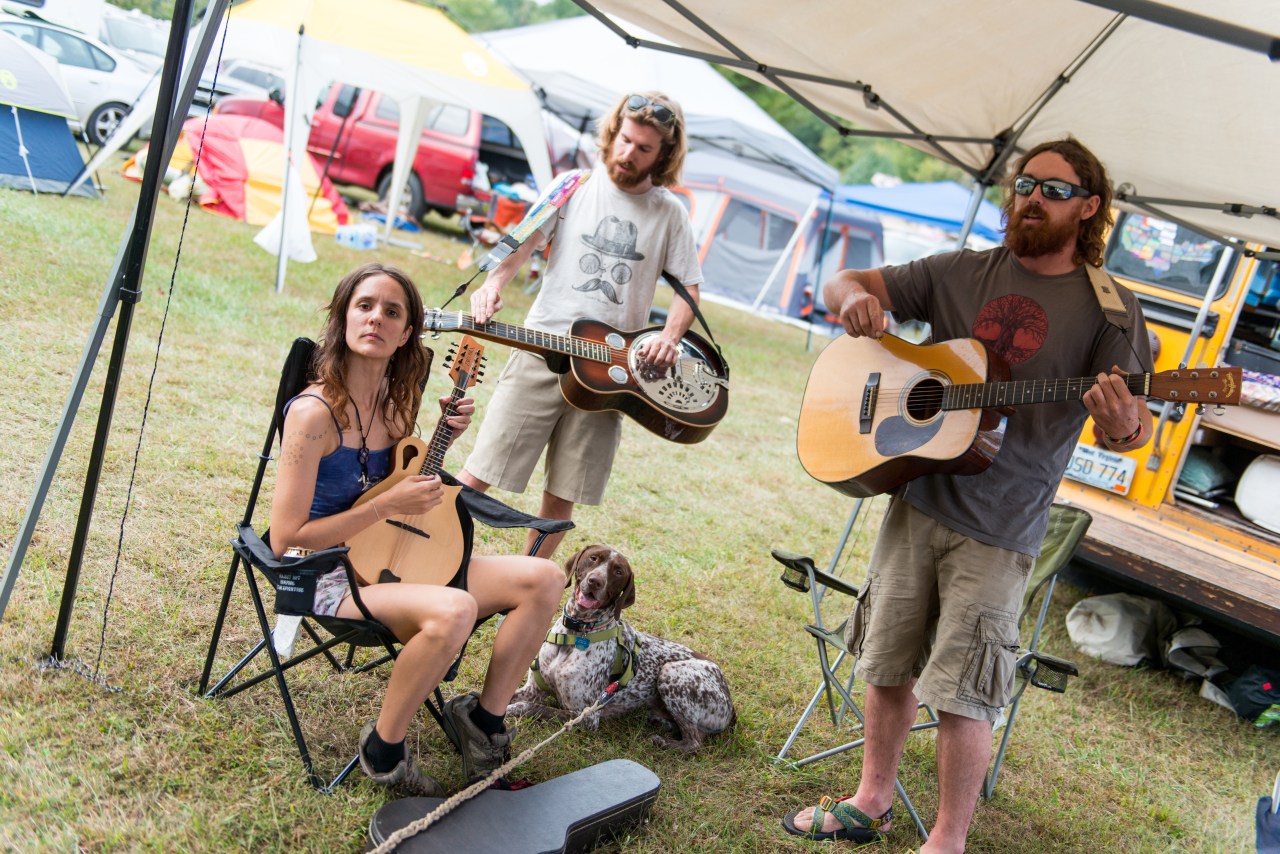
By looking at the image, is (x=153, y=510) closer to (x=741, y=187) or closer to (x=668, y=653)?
(x=668, y=653)

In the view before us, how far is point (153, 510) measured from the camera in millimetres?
3703

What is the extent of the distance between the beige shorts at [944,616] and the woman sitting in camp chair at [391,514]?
0.97 m

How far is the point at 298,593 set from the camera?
225cm

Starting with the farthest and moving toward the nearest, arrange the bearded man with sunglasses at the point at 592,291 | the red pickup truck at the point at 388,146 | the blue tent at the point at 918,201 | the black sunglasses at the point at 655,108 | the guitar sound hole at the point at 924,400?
the blue tent at the point at 918,201, the red pickup truck at the point at 388,146, the bearded man with sunglasses at the point at 592,291, the black sunglasses at the point at 655,108, the guitar sound hole at the point at 924,400

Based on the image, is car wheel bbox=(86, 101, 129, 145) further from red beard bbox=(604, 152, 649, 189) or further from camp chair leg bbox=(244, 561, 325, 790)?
camp chair leg bbox=(244, 561, 325, 790)

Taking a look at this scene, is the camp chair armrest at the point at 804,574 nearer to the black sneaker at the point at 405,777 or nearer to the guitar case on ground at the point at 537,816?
the guitar case on ground at the point at 537,816

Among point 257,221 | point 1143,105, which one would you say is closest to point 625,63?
point 257,221

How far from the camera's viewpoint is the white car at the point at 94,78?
33.4 feet

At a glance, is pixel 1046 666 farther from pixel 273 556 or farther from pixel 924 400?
pixel 273 556

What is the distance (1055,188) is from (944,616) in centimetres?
121

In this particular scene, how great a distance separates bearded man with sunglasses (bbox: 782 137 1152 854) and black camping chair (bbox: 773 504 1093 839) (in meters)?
0.28

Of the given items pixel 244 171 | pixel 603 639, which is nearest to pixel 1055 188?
pixel 603 639

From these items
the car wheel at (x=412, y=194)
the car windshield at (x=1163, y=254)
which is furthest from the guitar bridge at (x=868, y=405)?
the car wheel at (x=412, y=194)

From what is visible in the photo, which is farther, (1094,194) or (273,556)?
(1094,194)
